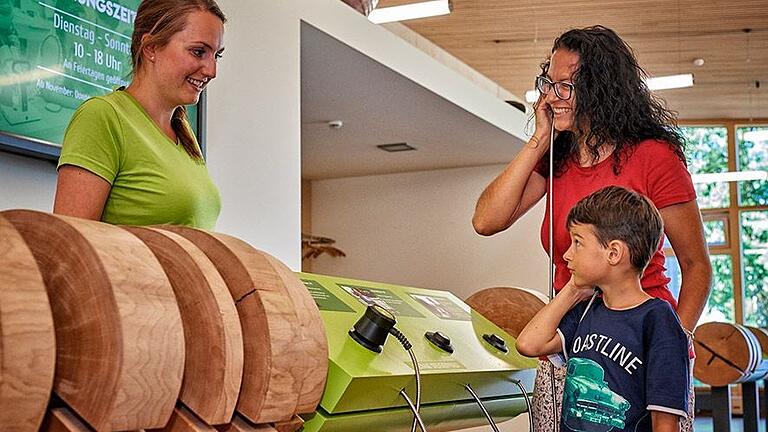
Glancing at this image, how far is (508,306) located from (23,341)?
1958mm

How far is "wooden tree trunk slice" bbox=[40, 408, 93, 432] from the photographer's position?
94 cm

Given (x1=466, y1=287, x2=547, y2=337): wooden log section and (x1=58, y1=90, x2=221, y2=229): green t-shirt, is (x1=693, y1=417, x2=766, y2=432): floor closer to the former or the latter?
(x1=466, y1=287, x2=547, y2=337): wooden log section

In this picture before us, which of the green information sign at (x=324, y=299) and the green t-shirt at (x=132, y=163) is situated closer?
the green t-shirt at (x=132, y=163)

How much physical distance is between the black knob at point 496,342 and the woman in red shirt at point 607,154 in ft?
0.61

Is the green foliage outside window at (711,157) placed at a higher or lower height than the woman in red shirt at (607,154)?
higher

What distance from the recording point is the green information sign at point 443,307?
2168 millimetres

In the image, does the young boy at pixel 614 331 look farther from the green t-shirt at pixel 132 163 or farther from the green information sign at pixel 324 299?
the green t-shirt at pixel 132 163

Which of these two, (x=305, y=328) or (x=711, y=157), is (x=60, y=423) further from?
(x=711, y=157)

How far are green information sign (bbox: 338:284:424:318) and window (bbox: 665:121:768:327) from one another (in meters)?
11.0

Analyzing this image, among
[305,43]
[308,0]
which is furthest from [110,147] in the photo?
[305,43]

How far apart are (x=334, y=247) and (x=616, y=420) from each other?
7134mm

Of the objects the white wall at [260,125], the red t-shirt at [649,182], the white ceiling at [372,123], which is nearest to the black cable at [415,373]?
the red t-shirt at [649,182]

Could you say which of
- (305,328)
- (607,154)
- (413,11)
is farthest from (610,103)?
(413,11)

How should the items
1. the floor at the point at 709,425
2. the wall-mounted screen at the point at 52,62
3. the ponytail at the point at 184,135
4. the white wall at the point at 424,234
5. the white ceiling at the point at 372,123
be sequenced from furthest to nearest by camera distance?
1. the floor at the point at 709,425
2. the white wall at the point at 424,234
3. the white ceiling at the point at 372,123
4. the wall-mounted screen at the point at 52,62
5. the ponytail at the point at 184,135
